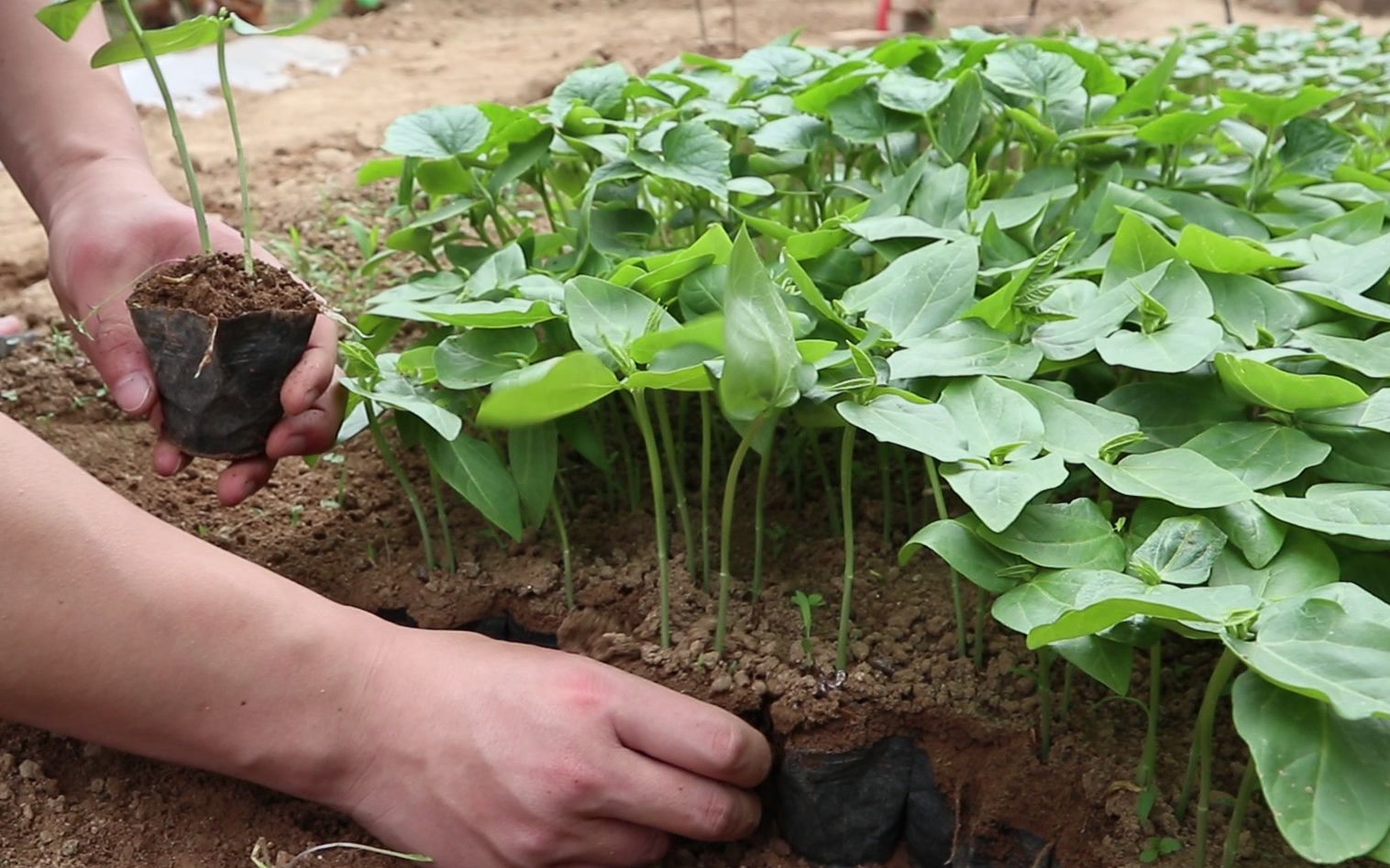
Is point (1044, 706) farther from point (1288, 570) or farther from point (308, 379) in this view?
point (308, 379)

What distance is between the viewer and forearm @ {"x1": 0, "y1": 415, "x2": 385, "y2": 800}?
0.79 metres

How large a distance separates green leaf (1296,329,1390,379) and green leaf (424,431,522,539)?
0.65m

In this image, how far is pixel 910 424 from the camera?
79 centimetres

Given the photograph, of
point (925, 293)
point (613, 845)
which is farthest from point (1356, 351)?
point (613, 845)

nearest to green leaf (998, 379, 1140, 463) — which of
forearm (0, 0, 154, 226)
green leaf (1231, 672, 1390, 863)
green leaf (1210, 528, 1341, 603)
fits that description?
green leaf (1210, 528, 1341, 603)

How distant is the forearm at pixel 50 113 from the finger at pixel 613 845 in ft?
2.85

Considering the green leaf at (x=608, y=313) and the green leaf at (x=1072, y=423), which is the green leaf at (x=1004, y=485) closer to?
the green leaf at (x=1072, y=423)

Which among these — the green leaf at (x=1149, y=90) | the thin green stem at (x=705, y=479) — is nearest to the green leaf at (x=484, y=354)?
the thin green stem at (x=705, y=479)

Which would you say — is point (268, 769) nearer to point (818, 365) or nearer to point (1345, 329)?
point (818, 365)

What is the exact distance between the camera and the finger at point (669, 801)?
2.86ft

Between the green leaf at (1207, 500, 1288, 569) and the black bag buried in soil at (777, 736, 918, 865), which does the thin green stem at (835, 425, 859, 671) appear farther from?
the green leaf at (1207, 500, 1288, 569)

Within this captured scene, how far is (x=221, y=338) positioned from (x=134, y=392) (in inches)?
6.1

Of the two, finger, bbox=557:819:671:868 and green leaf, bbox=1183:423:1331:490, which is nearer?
green leaf, bbox=1183:423:1331:490

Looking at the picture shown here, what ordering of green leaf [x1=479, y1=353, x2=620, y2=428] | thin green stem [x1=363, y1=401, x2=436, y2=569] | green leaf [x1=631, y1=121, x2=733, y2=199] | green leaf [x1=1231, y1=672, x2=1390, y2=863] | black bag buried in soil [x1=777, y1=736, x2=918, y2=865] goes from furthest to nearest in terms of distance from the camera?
1. green leaf [x1=631, y1=121, x2=733, y2=199]
2. thin green stem [x1=363, y1=401, x2=436, y2=569]
3. black bag buried in soil [x1=777, y1=736, x2=918, y2=865]
4. green leaf [x1=479, y1=353, x2=620, y2=428]
5. green leaf [x1=1231, y1=672, x2=1390, y2=863]
